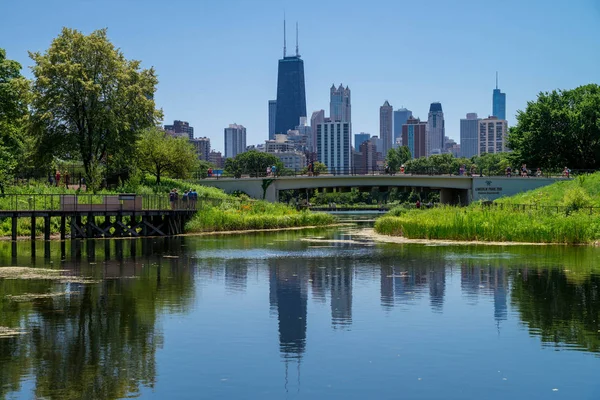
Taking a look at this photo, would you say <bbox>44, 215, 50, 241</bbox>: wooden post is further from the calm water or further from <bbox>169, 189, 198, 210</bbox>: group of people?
the calm water

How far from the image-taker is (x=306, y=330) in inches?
846

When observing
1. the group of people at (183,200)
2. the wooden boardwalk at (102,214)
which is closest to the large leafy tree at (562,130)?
the group of people at (183,200)

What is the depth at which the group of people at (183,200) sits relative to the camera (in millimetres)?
60719

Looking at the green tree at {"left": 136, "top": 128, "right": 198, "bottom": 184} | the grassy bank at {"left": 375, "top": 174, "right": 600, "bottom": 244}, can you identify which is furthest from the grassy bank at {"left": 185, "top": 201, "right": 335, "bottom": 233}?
the grassy bank at {"left": 375, "top": 174, "right": 600, "bottom": 244}

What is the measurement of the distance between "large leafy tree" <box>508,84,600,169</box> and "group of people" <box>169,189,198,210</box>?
52.9 meters

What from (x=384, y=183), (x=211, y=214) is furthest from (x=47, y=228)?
(x=384, y=183)

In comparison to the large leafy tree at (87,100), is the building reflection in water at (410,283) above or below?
below

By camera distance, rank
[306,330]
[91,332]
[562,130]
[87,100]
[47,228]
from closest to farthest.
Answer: [91,332] < [306,330] < [47,228] < [87,100] < [562,130]

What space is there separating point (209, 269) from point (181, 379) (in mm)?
19215

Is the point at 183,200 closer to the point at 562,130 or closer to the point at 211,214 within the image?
the point at 211,214

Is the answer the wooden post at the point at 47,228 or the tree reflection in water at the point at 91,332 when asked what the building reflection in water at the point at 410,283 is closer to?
the tree reflection in water at the point at 91,332

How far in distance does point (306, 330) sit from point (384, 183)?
8140 cm

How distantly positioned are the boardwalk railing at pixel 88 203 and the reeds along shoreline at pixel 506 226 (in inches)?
724

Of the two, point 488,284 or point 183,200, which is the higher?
point 183,200
